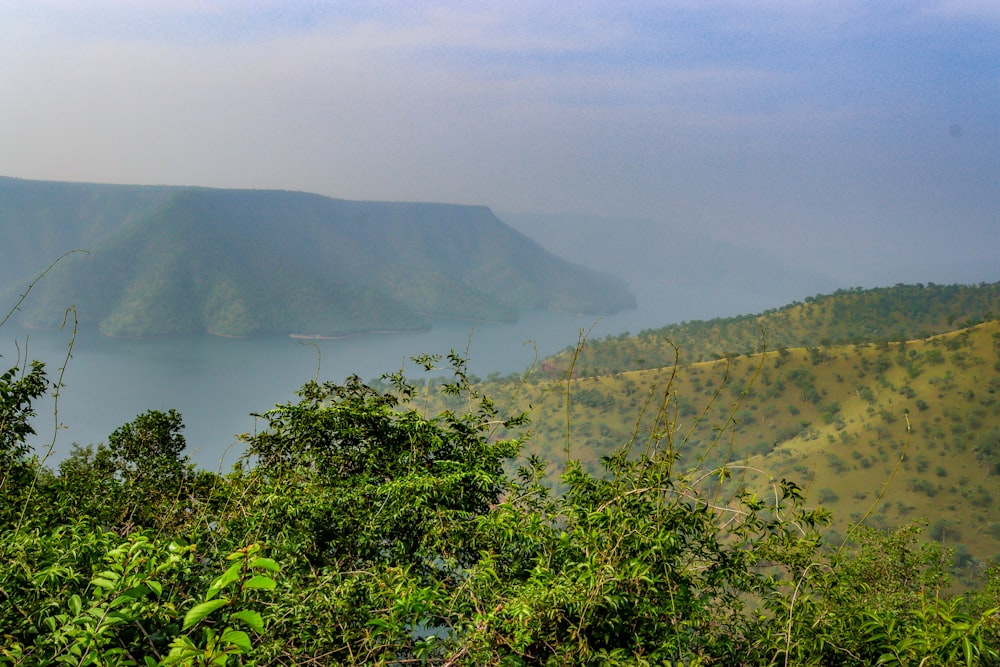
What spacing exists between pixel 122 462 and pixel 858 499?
37.3m

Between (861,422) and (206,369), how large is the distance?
266 feet

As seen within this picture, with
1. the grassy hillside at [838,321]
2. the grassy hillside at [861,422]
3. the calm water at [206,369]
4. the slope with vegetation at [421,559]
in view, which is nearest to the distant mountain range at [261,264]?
the calm water at [206,369]

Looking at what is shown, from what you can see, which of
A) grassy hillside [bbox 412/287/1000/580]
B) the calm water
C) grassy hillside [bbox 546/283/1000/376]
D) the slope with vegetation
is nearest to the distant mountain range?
the calm water

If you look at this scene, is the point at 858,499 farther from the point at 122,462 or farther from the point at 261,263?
the point at 261,263

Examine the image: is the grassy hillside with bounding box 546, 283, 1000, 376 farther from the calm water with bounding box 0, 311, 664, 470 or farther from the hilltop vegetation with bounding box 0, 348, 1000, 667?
the hilltop vegetation with bounding box 0, 348, 1000, 667

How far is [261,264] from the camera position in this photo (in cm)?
12394

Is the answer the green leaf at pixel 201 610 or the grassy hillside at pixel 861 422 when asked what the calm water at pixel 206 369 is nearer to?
the grassy hillside at pixel 861 422

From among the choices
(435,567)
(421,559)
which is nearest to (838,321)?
(421,559)

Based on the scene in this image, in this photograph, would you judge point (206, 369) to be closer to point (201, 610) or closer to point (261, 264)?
point (261, 264)

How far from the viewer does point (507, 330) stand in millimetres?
129125

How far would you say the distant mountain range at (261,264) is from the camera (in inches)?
4163

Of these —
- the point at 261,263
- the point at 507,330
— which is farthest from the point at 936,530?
the point at 261,263

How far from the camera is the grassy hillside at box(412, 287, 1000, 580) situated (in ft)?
107

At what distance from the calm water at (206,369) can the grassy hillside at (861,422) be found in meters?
14.3
